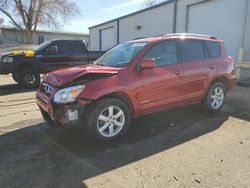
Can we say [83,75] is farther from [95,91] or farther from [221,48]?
[221,48]

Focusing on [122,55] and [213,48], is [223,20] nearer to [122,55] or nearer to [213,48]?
[213,48]

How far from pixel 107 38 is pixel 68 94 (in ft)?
70.4

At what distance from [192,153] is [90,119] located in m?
1.69

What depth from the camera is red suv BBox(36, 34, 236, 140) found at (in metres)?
4.04

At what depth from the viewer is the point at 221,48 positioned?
6.10m

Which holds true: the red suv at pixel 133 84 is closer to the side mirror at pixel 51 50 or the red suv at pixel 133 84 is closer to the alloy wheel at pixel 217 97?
the alloy wheel at pixel 217 97

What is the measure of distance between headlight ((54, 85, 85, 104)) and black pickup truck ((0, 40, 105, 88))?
628 cm

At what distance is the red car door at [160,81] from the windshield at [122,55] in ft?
0.84

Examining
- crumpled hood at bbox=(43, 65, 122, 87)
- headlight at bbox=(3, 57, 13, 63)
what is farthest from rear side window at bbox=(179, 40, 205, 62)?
headlight at bbox=(3, 57, 13, 63)

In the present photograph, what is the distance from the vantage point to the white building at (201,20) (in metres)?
10.8

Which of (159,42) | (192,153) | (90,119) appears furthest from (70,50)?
(192,153)

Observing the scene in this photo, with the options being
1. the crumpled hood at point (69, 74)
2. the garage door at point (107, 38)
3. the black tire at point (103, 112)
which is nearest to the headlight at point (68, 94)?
the crumpled hood at point (69, 74)

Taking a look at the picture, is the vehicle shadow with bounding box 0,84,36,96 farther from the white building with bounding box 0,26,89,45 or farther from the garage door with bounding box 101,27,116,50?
the white building with bounding box 0,26,89,45

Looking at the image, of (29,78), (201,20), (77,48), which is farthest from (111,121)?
(201,20)
